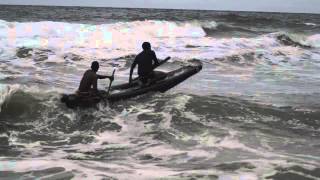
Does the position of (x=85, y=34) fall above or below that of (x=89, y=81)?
below

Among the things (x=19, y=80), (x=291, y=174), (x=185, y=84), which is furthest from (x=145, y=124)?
(x=19, y=80)

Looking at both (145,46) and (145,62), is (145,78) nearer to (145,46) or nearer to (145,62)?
(145,62)

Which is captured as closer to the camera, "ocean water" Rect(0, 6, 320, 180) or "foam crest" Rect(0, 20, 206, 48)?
"ocean water" Rect(0, 6, 320, 180)

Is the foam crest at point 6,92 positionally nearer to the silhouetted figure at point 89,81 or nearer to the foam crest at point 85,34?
the silhouetted figure at point 89,81

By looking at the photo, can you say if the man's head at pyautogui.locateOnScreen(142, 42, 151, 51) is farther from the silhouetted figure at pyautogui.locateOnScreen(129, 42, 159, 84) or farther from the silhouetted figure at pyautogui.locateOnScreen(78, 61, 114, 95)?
the silhouetted figure at pyautogui.locateOnScreen(78, 61, 114, 95)

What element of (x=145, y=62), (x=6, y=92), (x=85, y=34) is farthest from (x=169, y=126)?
(x=85, y=34)

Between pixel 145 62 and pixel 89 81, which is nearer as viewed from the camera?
pixel 89 81

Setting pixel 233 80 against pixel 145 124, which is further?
pixel 233 80

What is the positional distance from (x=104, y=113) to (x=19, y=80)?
4739 mm

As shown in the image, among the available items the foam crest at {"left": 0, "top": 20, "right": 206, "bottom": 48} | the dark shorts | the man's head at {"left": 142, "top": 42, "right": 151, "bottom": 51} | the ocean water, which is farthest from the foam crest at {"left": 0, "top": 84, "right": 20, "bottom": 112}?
the foam crest at {"left": 0, "top": 20, "right": 206, "bottom": 48}

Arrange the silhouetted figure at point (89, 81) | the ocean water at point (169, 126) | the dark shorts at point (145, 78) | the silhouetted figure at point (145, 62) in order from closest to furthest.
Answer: the ocean water at point (169, 126), the silhouetted figure at point (89, 81), the silhouetted figure at point (145, 62), the dark shorts at point (145, 78)

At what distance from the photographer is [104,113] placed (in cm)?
974

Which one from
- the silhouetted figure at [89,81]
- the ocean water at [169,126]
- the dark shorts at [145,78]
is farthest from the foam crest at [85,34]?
the silhouetted figure at [89,81]

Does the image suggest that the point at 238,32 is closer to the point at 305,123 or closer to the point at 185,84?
the point at 185,84
